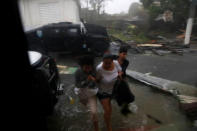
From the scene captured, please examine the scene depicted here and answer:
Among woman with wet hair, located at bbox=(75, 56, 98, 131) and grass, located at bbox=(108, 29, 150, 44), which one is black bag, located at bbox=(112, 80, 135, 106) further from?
grass, located at bbox=(108, 29, 150, 44)

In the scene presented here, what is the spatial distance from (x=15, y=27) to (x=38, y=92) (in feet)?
4.77

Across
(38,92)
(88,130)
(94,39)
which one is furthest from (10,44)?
(94,39)

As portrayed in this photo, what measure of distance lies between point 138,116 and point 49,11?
11.4 metres

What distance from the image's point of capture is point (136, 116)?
10.5 feet

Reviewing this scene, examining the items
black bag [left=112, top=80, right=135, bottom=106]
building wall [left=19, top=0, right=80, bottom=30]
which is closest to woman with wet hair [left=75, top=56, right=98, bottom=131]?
black bag [left=112, top=80, right=135, bottom=106]

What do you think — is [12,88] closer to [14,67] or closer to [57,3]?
[14,67]

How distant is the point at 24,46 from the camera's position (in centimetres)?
134

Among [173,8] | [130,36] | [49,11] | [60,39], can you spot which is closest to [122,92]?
[60,39]

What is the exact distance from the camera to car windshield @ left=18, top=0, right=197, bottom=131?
2.91m

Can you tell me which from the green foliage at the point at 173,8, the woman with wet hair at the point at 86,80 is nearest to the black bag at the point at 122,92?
the woman with wet hair at the point at 86,80

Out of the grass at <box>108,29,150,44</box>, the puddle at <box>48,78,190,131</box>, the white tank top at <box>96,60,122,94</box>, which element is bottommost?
the puddle at <box>48,78,190,131</box>

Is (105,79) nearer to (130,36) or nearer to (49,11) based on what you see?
(49,11)

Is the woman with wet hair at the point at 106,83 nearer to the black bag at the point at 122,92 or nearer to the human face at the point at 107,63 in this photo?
the human face at the point at 107,63

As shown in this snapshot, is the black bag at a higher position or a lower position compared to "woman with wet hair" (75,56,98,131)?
lower
